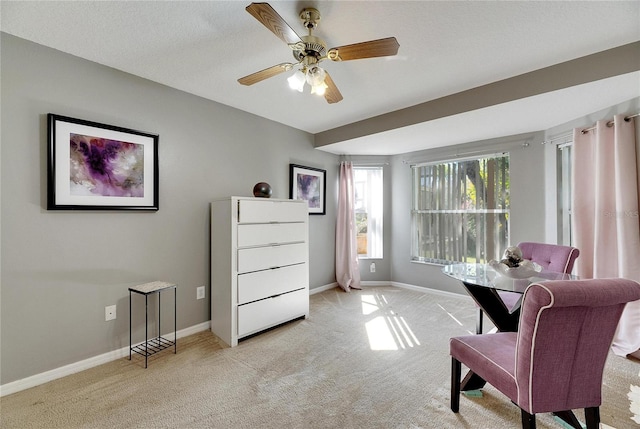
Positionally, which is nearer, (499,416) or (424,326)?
(499,416)

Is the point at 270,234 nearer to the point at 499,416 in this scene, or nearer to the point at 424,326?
the point at 424,326

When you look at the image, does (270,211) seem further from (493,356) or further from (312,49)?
(493,356)

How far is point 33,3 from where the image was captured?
1586 mm

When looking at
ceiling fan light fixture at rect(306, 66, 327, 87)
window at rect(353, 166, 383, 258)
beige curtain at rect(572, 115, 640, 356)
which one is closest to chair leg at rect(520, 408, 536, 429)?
beige curtain at rect(572, 115, 640, 356)

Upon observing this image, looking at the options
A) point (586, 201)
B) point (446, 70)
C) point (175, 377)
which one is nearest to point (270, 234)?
point (175, 377)

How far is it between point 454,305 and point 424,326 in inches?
34.9

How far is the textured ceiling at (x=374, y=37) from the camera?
1.62 meters

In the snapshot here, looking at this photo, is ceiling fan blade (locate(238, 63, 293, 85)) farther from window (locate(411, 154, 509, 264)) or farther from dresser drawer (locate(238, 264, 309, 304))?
window (locate(411, 154, 509, 264))

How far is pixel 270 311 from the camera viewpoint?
2832 millimetres

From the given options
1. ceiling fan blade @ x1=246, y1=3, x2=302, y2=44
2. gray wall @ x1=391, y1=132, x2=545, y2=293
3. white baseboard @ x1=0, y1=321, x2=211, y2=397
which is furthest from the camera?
gray wall @ x1=391, y1=132, x2=545, y2=293

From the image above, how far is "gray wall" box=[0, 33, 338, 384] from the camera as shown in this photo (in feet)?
6.15

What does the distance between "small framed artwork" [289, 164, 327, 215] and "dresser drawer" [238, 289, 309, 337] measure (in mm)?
1327

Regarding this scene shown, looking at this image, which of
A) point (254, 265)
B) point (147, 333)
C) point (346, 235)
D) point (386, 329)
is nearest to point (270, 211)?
point (254, 265)

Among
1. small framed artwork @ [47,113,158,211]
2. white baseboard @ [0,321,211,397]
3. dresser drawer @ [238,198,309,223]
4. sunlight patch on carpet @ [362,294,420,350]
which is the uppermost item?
small framed artwork @ [47,113,158,211]
